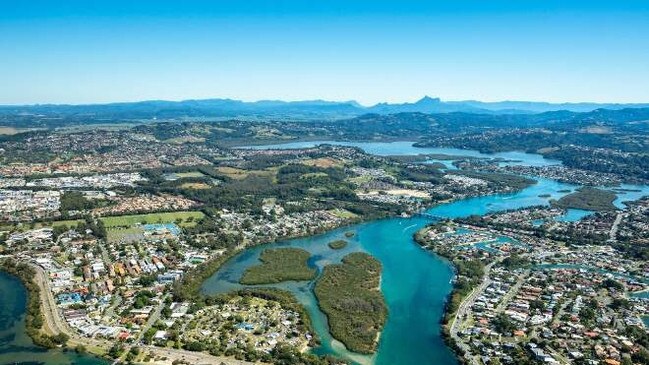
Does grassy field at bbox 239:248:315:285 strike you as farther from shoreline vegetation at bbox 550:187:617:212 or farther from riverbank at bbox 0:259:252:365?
shoreline vegetation at bbox 550:187:617:212

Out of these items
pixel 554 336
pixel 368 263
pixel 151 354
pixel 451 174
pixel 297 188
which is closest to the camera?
pixel 151 354

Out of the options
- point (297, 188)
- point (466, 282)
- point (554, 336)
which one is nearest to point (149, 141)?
point (297, 188)

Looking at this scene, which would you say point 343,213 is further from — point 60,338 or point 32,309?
point 60,338

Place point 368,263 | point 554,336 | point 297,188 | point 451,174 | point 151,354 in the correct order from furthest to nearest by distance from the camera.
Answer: point 451,174
point 297,188
point 368,263
point 554,336
point 151,354

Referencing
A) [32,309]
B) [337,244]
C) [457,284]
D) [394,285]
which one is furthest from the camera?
[337,244]

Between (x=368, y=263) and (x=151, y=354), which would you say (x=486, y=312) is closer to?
(x=368, y=263)

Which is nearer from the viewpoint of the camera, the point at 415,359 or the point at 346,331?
the point at 415,359

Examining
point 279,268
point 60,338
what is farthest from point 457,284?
point 60,338
